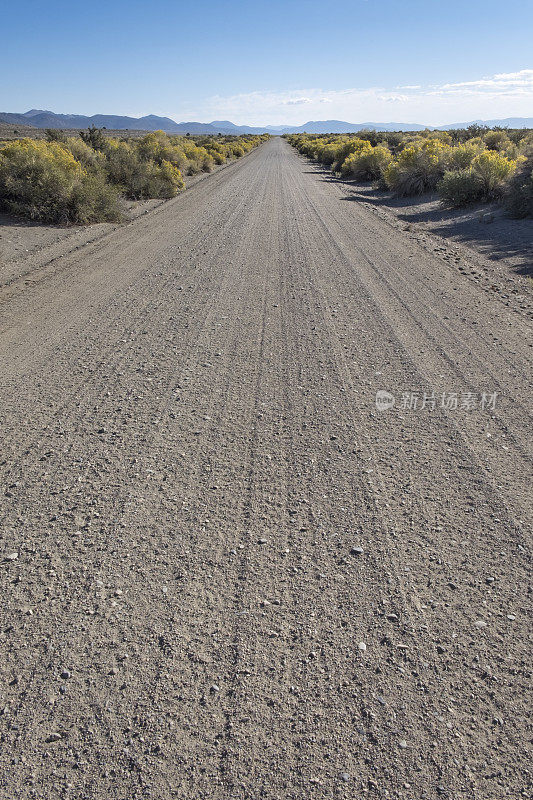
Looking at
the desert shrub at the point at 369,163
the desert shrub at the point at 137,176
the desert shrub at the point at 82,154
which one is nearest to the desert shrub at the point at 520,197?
the desert shrub at the point at 369,163

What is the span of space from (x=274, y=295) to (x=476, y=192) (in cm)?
1170

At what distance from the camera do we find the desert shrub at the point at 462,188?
17.2m

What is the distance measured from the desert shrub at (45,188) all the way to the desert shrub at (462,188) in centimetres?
1117

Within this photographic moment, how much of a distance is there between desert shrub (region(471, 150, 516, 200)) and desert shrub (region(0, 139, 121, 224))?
12.1 m

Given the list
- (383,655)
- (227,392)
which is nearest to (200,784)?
(383,655)

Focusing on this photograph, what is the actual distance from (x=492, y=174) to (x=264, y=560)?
57.2 feet

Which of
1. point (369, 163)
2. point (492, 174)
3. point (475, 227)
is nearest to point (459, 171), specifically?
point (492, 174)

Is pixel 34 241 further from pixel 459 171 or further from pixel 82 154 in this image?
pixel 459 171

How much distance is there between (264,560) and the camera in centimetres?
360

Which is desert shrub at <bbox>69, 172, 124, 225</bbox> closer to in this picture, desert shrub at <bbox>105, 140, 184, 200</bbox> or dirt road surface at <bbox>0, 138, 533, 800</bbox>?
desert shrub at <bbox>105, 140, 184, 200</bbox>

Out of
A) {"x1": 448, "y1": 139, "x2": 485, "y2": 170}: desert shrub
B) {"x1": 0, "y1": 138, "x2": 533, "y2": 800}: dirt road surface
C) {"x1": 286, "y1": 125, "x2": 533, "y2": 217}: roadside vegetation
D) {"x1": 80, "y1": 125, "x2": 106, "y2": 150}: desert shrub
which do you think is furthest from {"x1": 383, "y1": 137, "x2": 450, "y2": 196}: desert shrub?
{"x1": 0, "y1": 138, "x2": 533, "y2": 800}: dirt road surface

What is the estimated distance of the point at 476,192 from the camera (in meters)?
17.4

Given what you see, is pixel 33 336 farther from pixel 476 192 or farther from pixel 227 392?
pixel 476 192

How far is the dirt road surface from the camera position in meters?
2.49
